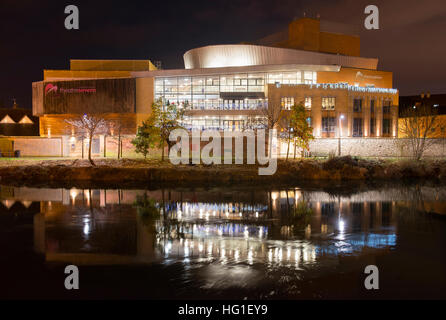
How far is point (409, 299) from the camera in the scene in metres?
8.38

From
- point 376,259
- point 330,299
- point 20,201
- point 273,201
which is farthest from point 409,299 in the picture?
point 20,201

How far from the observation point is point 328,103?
51906 millimetres

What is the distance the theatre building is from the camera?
51750mm

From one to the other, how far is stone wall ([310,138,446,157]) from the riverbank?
44.3 feet

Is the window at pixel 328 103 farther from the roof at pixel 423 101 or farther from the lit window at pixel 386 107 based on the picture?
the roof at pixel 423 101

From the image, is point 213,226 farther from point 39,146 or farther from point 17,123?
point 17,123

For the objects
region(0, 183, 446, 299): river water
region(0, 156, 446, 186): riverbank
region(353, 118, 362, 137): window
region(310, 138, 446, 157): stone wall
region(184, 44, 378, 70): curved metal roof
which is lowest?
region(0, 183, 446, 299): river water

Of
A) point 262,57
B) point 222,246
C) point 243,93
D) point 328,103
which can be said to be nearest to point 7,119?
point 243,93

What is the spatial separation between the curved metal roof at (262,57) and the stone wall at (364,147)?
697 inches

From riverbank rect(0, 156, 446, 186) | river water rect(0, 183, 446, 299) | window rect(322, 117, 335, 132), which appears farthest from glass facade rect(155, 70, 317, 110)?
river water rect(0, 183, 446, 299)

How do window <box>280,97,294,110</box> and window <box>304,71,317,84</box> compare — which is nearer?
window <box>280,97,294,110</box>

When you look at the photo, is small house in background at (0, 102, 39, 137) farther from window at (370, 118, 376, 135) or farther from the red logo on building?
window at (370, 118, 376, 135)

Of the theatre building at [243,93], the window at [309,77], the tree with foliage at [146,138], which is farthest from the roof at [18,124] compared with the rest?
the window at [309,77]
